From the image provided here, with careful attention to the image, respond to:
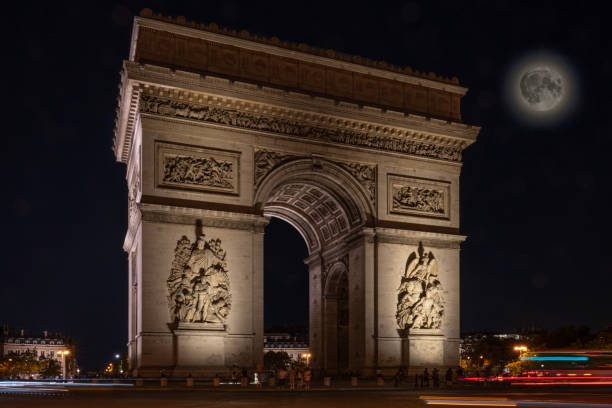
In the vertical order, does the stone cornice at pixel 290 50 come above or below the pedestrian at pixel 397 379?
above

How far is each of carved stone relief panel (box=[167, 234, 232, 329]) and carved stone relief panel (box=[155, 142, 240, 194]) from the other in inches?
85.7

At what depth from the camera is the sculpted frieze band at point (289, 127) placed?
93.5 ft

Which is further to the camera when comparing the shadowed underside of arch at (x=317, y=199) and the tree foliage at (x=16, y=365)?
the tree foliage at (x=16, y=365)

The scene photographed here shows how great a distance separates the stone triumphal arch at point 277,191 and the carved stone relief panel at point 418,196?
0.07 m

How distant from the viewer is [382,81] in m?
33.6

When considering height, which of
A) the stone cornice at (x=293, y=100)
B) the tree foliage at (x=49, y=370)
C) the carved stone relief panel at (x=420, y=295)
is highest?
the stone cornice at (x=293, y=100)

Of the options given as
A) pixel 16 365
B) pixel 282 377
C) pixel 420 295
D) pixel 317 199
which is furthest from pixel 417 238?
pixel 16 365

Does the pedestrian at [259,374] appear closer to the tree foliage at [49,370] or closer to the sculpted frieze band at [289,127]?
the sculpted frieze band at [289,127]

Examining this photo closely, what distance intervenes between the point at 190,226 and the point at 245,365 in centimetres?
589

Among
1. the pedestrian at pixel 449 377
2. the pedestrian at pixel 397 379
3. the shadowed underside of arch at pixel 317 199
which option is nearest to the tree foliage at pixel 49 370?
the shadowed underside of arch at pixel 317 199

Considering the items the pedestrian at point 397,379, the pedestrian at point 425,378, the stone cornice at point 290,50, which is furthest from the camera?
the pedestrian at point 425,378

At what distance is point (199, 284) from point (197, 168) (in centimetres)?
469

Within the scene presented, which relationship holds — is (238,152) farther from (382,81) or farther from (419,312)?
(419,312)

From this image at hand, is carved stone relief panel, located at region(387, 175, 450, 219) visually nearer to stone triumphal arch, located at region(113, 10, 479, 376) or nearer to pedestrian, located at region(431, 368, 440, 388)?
stone triumphal arch, located at region(113, 10, 479, 376)
